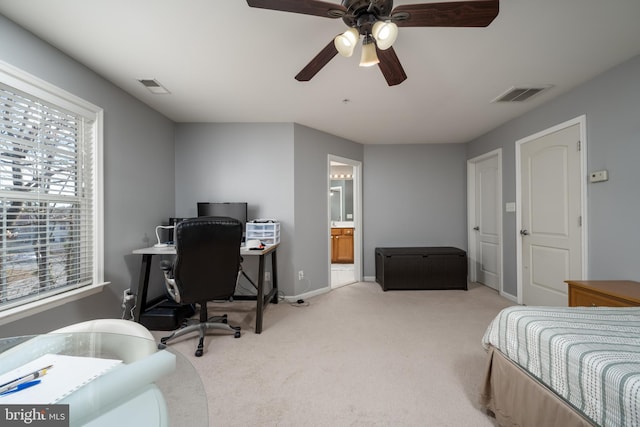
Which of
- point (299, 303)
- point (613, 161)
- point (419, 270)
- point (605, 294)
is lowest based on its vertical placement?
point (299, 303)

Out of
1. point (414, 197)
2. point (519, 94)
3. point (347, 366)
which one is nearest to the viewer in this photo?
point (347, 366)

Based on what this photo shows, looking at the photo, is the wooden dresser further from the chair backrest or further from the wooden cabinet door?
the wooden cabinet door

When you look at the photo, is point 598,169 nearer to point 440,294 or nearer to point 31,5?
point 440,294

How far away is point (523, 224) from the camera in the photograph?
3232 millimetres

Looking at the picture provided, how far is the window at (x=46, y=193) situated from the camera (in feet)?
5.41

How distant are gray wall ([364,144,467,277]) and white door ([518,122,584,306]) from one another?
1.21 meters

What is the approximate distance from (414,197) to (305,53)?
3.20 m

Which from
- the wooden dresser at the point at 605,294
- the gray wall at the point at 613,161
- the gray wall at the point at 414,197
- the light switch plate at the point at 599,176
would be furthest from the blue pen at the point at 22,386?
the gray wall at the point at 414,197

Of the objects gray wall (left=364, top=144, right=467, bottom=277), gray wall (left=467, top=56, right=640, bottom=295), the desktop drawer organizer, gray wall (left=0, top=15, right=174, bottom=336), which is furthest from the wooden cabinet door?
gray wall (left=467, top=56, right=640, bottom=295)

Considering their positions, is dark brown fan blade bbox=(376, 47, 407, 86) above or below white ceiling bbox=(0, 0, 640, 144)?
below

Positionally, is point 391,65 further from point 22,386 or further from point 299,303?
point 299,303

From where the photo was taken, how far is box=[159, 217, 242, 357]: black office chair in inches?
81.4

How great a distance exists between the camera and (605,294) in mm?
1807

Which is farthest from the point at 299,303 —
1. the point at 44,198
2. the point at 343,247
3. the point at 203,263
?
the point at 343,247
